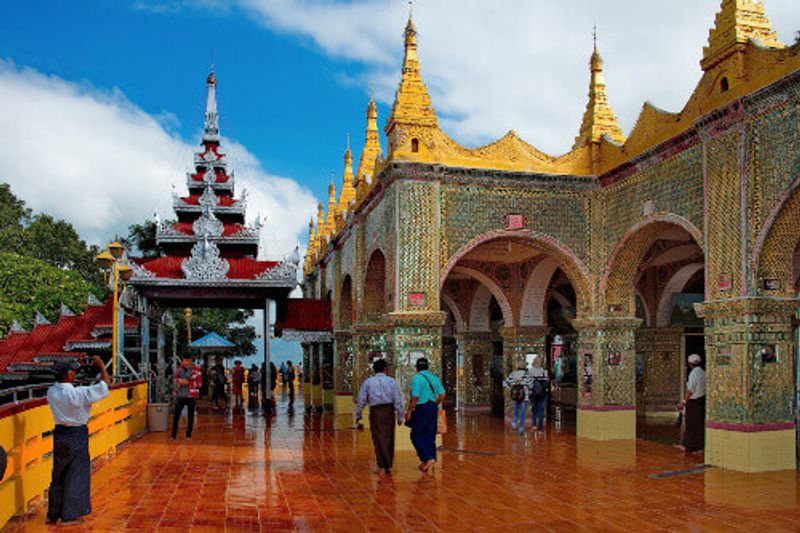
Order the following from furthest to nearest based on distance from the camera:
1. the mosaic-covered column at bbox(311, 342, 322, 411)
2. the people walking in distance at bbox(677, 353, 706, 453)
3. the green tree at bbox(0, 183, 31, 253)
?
the green tree at bbox(0, 183, 31, 253) < the mosaic-covered column at bbox(311, 342, 322, 411) < the people walking in distance at bbox(677, 353, 706, 453)

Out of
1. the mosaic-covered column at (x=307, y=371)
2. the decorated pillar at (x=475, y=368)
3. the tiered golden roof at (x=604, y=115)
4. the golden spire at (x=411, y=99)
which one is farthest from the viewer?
the mosaic-covered column at (x=307, y=371)

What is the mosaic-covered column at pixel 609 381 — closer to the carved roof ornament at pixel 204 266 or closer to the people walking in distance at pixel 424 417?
the people walking in distance at pixel 424 417

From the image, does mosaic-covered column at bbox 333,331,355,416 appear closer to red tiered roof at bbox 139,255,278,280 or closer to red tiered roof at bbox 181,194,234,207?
red tiered roof at bbox 139,255,278,280

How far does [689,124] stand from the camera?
384 inches

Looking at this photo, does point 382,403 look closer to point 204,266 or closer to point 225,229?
point 204,266

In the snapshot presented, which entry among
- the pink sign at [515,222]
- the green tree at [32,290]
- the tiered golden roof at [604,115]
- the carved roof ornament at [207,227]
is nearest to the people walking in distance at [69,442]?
the tiered golden roof at [604,115]

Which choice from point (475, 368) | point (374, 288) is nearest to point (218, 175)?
point (475, 368)

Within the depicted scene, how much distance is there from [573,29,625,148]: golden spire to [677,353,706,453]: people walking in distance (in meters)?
4.05

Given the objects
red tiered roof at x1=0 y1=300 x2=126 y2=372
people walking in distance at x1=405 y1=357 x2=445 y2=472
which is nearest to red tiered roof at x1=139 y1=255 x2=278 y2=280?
red tiered roof at x1=0 y1=300 x2=126 y2=372

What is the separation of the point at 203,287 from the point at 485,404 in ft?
21.7

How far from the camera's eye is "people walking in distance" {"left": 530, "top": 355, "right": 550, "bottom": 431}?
12.1m

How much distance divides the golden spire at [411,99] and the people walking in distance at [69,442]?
6.61 metres

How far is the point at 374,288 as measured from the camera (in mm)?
14047

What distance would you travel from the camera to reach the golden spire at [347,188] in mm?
17981
